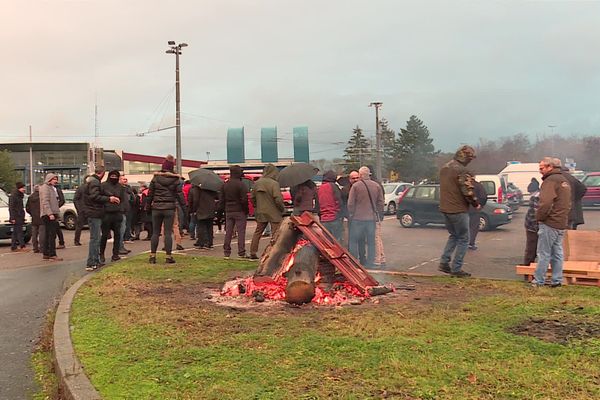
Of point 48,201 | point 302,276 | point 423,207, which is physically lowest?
point 302,276

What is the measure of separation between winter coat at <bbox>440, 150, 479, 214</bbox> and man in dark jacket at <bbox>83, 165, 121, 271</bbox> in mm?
5852

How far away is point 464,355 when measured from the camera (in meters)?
4.32

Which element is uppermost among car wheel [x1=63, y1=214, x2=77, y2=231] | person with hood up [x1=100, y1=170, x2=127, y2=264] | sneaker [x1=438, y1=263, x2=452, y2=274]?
person with hood up [x1=100, y1=170, x2=127, y2=264]

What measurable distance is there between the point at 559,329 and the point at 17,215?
545 inches

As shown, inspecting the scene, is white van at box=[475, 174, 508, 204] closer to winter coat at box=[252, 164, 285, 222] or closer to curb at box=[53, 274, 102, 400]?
winter coat at box=[252, 164, 285, 222]

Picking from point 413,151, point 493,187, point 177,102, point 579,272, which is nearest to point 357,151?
point 413,151

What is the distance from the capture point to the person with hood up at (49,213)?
1159cm

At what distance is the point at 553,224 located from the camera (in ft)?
23.4

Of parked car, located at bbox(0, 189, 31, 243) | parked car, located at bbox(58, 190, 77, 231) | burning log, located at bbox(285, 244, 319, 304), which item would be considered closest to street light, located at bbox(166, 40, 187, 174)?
parked car, located at bbox(58, 190, 77, 231)

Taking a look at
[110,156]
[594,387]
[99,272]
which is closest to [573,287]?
[594,387]

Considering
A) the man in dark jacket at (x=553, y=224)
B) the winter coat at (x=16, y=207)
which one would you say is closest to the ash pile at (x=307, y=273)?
the man in dark jacket at (x=553, y=224)

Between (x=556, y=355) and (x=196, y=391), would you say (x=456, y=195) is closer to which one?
(x=556, y=355)

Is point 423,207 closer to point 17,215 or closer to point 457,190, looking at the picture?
point 457,190

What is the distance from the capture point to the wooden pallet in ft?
23.7
